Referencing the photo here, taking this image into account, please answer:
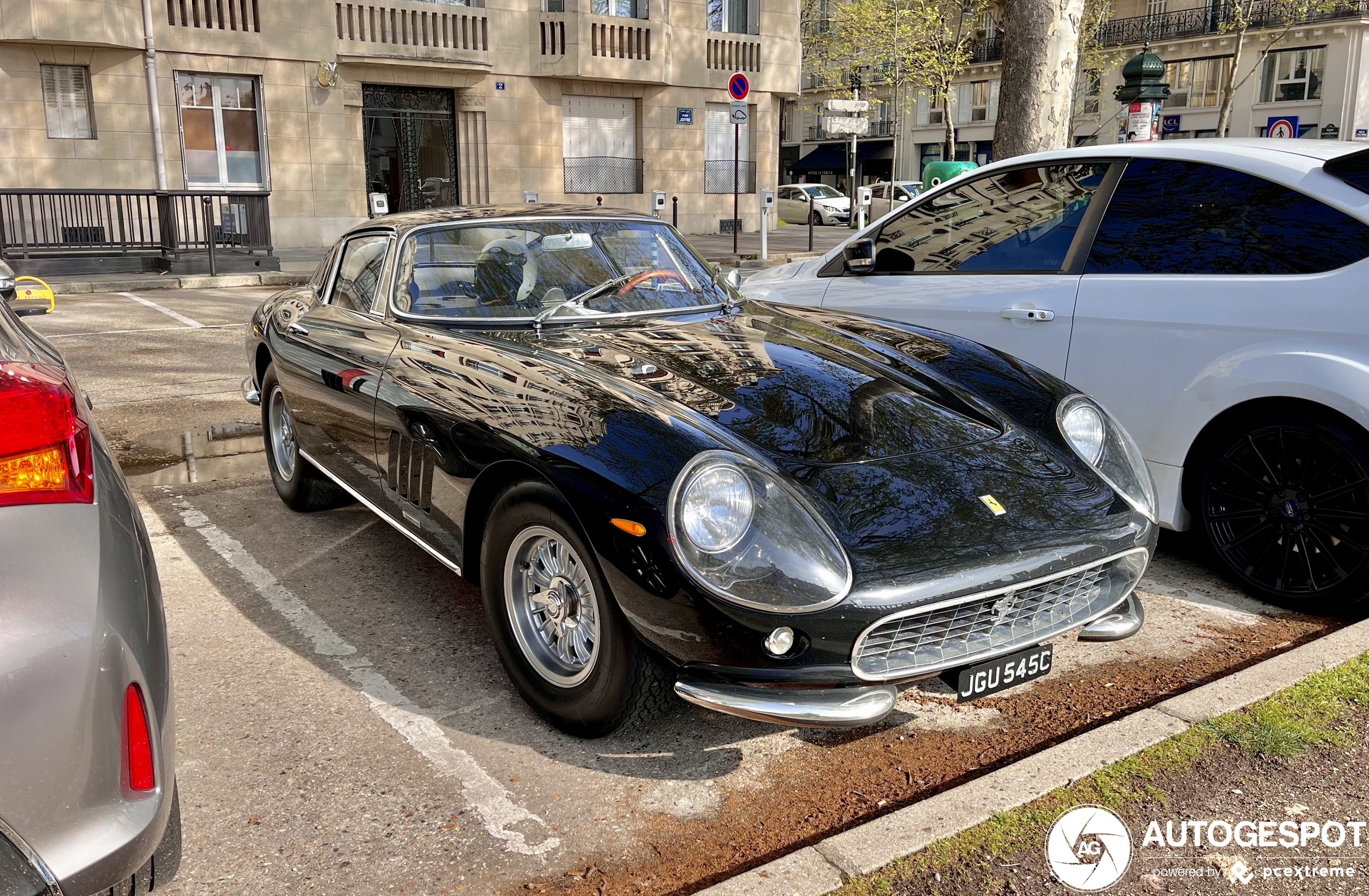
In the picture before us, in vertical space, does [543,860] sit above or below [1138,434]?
below

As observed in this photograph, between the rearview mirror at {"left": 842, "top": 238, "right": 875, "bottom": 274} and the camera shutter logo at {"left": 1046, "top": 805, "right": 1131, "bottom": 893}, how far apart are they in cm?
316

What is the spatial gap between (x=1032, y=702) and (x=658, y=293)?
2.05 metres

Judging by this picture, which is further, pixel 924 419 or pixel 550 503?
pixel 924 419

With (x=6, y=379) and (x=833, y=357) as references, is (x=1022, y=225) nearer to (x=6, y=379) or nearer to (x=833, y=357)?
(x=833, y=357)

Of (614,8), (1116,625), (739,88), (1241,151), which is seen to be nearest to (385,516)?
(1116,625)

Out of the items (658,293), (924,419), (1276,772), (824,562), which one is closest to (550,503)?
(824,562)

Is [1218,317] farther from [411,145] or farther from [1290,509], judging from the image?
[411,145]

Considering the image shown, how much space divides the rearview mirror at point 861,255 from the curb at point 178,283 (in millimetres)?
11651

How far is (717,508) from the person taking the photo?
107 inches

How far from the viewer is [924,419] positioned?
3354 mm

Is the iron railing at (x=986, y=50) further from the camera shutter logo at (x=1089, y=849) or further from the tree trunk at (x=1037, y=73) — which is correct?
the camera shutter logo at (x=1089, y=849)

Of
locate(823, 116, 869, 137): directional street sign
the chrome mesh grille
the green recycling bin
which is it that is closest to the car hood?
the chrome mesh grille

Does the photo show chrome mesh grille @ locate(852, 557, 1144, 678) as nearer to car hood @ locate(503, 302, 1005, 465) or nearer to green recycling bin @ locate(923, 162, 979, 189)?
car hood @ locate(503, 302, 1005, 465)

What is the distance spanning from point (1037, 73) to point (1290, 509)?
7.10 metres
